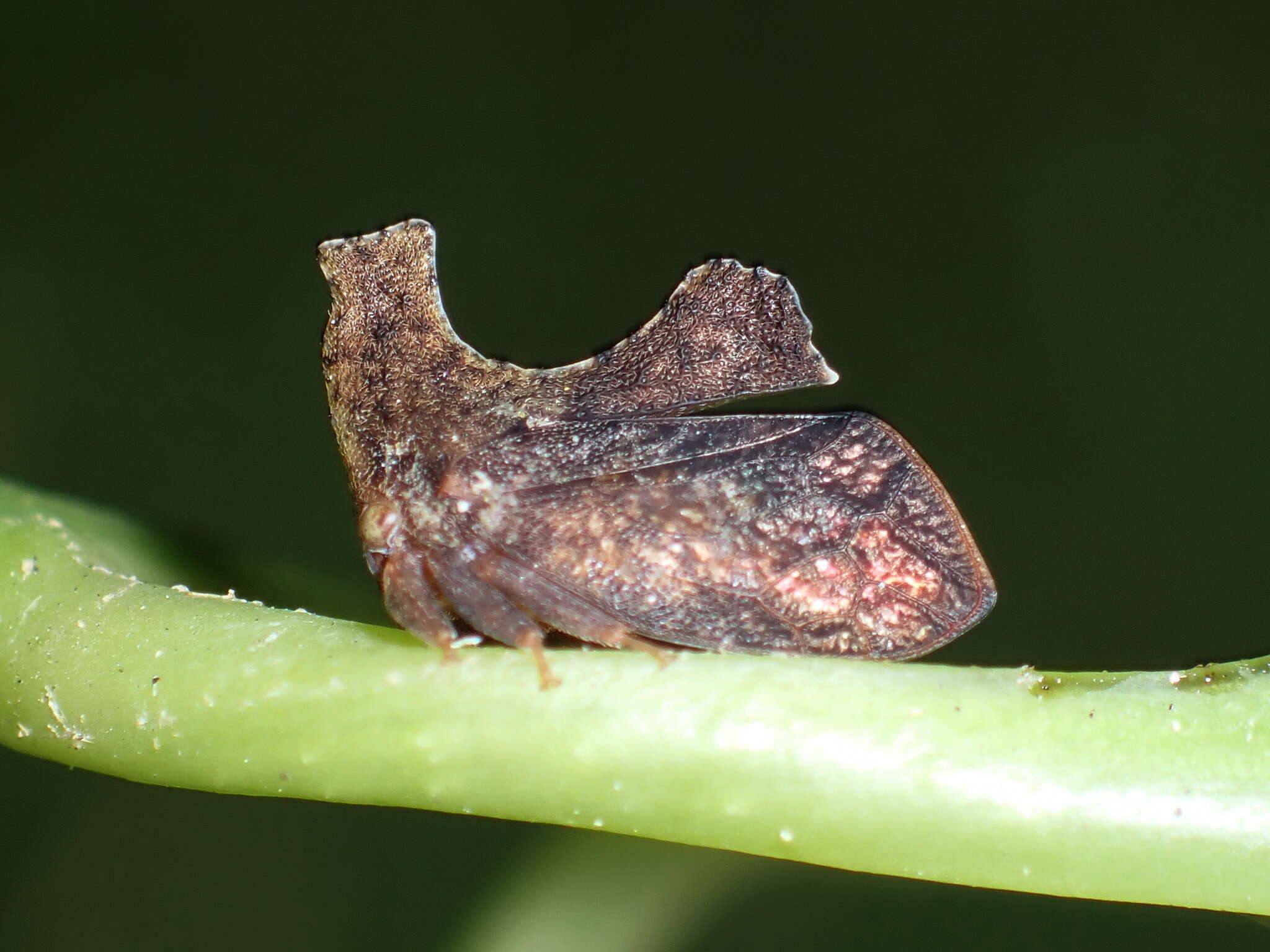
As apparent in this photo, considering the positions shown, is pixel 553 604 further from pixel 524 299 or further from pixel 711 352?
pixel 524 299

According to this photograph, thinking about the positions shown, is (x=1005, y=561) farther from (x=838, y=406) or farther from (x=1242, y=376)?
(x=838, y=406)

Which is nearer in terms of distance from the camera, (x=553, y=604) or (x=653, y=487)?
(x=553, y=604)

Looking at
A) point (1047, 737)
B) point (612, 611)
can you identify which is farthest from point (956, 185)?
point (1047, 737)

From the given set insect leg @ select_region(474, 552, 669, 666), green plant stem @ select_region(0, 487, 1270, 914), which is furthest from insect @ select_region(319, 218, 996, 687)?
green plant stem @ select_region(0, 487, 1270, 914)

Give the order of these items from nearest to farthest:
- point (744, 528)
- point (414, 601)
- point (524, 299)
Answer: point (414, 601) → point (744, 528) → point (524, 299)

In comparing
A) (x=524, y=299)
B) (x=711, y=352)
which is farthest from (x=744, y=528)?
(x=524, y=299)

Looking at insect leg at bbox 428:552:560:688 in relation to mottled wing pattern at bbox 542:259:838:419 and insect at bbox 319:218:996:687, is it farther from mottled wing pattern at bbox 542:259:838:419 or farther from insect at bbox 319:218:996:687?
mottled wing pattern at bbox 542:259:838:419
